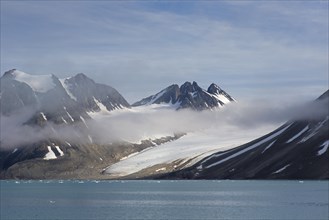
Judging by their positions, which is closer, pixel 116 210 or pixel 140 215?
pixel 140 215

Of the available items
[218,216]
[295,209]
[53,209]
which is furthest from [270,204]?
[53,209]

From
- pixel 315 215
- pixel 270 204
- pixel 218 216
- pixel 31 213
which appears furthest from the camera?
pixel 270 204

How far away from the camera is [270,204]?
133750 millimetres

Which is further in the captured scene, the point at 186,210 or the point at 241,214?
the point at 186,210

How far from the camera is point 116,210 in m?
130

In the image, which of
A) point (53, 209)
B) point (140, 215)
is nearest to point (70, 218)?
point (140, 215)

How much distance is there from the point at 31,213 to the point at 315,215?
56975 mm

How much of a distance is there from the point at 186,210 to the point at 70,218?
84.6ft

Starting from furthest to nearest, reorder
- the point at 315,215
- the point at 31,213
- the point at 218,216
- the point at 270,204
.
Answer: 1. the point at 270,204
2. the point at 31,213
3. the point at 218,216
4. the point at 315,215

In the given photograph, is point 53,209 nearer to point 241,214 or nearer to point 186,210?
point 186,210

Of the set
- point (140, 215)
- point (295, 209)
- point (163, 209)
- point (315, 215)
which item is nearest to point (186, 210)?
point (163, 209)

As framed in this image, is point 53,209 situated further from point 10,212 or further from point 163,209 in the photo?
point 163,209

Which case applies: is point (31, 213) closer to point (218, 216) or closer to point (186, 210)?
point (186, 210)

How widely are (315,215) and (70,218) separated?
4427cm
